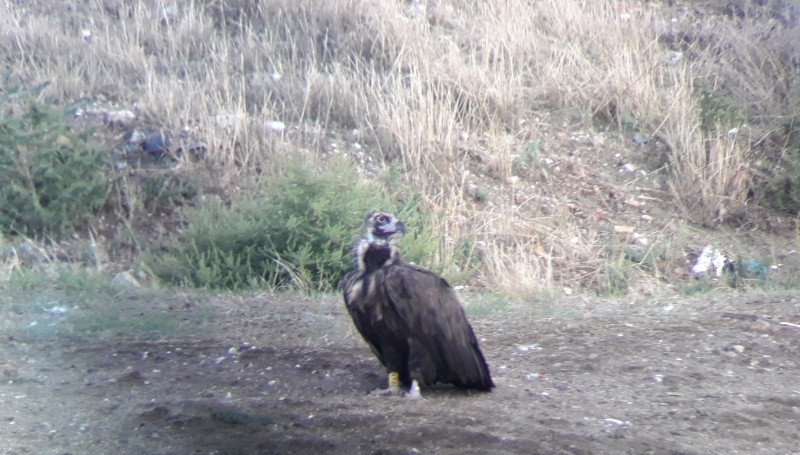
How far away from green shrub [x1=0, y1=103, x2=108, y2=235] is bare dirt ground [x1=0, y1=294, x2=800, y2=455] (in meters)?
3.47

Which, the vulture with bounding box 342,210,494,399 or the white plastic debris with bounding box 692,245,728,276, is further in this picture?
the white plastic debris with bounding box 692,245,728,276

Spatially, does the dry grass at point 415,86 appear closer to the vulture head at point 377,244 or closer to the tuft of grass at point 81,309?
the tuft of grass at point 81,309

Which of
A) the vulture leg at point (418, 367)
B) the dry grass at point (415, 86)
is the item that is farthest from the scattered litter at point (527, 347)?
the dry grass at point (415, 86)

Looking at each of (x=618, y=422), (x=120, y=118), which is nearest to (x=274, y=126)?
(x=120, y=118)

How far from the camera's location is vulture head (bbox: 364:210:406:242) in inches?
205

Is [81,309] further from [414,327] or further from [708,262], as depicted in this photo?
[708,262]

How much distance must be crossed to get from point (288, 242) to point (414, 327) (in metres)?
3.86

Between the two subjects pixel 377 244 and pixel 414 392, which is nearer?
pixel 414 392

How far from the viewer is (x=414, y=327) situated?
483cm

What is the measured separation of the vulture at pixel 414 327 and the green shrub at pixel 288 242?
3319mm

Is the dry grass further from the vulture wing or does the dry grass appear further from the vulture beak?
the vulture wing

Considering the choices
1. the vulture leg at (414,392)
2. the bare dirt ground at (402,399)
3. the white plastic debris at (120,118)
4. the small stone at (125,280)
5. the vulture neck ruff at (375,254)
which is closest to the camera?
the bare dirt ground at (402,399)

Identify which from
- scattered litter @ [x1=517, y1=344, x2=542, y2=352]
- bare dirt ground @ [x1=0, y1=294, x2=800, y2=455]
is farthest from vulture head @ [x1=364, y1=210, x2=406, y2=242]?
scattered litter @ [x1=517, y1=344, x2=542, y2=352]

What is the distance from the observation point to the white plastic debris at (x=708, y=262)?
9.95 meters
